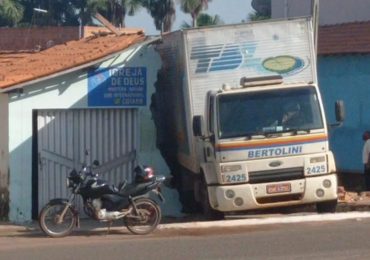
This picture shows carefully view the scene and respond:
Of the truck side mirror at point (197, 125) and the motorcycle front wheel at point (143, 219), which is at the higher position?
the truck side mirror at point (197, 125)

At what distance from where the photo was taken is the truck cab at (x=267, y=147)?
17906mm

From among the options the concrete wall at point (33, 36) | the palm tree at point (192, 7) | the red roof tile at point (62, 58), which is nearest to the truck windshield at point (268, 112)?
the red roof tile at point (62, 58)

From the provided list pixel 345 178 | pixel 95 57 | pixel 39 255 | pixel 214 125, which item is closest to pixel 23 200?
pixel 95 57

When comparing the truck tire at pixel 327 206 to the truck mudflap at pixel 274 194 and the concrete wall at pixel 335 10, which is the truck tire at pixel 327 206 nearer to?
the truck mudflap at pixel 274 194

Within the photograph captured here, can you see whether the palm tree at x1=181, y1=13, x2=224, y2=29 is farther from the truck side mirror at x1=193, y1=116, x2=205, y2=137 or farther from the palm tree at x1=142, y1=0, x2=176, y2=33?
the truck side mirror at x1=193, y1=116, x2=205, y2=137

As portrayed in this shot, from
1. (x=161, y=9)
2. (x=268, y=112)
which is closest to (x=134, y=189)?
(x=268, y=112)

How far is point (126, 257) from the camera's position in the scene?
14.0 m

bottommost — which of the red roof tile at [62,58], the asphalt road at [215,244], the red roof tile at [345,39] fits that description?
the asphalt road at [215,244]

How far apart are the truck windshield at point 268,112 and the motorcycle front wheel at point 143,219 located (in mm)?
1715

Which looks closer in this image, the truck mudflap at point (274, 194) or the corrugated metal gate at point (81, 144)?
the truck mudflap at point (274, 194)

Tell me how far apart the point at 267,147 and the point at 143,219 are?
2.40 meters

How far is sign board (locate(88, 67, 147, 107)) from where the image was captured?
68.2 feet

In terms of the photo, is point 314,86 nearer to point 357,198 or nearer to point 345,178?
point 357,198

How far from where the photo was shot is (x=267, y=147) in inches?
705
